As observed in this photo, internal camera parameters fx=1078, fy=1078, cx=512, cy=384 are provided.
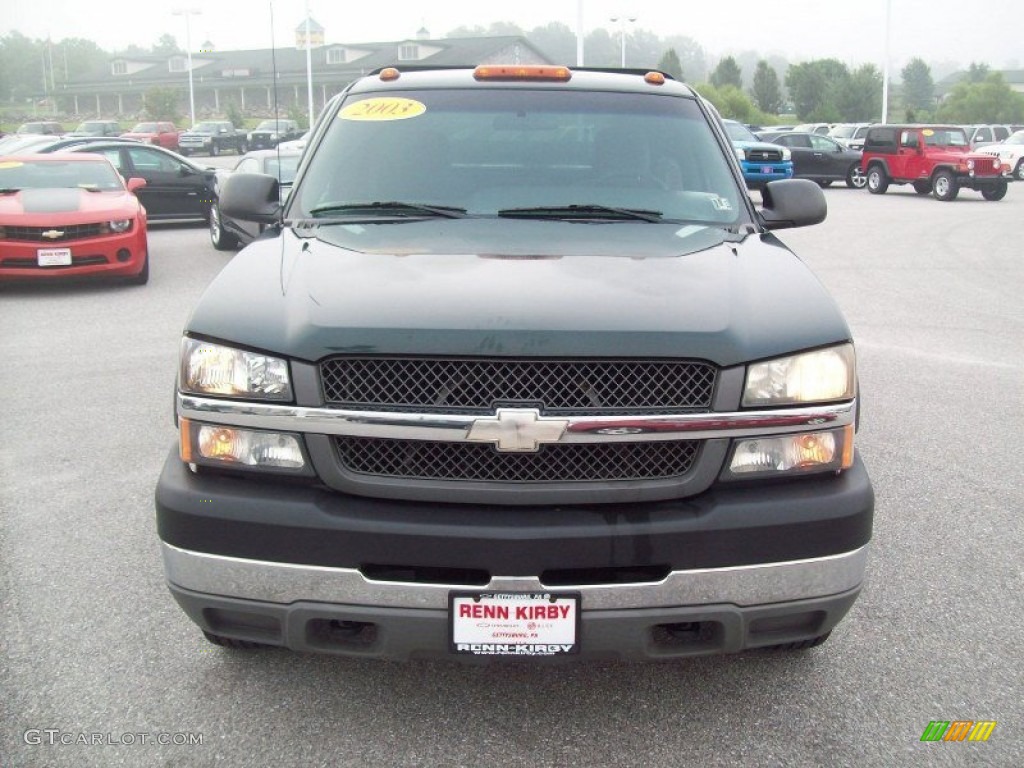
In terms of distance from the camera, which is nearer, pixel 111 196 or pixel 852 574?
pixel 852 574

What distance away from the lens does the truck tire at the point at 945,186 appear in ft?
87.7

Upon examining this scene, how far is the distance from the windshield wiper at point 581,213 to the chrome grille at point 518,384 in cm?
121

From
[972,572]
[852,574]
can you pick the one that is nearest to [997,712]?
[852,574]

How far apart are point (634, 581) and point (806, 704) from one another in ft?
2.95

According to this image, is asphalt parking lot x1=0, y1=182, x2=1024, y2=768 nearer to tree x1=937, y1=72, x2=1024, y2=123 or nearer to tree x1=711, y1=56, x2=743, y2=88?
tree x1=937, y1=72, x2=1024, y2=123

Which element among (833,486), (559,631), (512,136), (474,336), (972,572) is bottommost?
(972,572)

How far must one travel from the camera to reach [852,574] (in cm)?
285

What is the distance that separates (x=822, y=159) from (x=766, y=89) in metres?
53.8

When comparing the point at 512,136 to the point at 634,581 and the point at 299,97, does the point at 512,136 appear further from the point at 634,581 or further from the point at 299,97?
the point at 299,97

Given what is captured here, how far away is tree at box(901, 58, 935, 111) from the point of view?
115 metres

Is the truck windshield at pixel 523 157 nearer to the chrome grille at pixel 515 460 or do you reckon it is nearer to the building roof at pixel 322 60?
the chrome grille at pixel 515 460

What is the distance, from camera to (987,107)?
76.2 metres

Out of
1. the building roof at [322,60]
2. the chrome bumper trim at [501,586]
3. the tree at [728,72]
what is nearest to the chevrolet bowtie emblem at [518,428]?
the chrome bumper trim at [501,586]

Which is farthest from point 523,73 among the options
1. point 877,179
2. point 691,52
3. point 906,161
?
point 691,52
